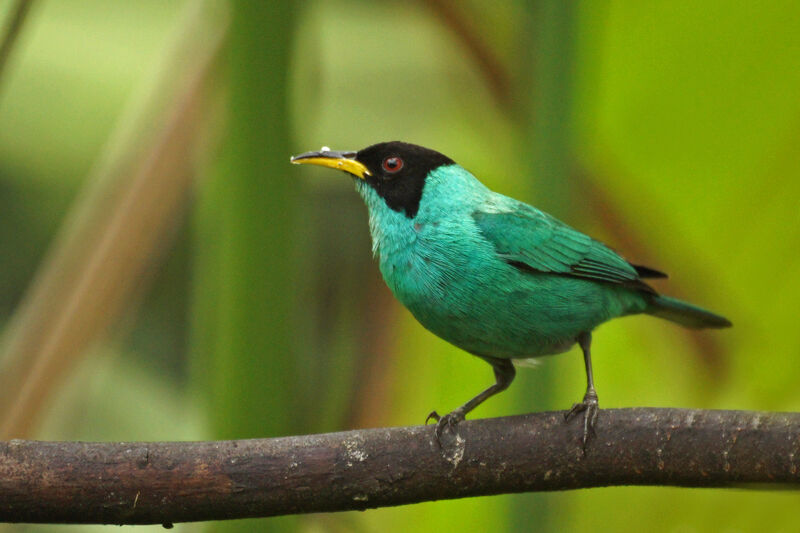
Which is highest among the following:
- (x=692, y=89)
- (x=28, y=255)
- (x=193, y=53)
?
(x=692, y=89)

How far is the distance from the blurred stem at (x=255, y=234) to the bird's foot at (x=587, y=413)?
73 cm

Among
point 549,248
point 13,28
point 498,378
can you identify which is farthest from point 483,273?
point 13,28

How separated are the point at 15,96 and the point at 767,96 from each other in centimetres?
394

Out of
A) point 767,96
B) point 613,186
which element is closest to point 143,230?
point 613,186

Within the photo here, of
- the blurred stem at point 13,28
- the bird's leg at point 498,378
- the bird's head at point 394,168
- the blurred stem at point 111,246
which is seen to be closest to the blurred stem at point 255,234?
the blurred stem at point 111,246

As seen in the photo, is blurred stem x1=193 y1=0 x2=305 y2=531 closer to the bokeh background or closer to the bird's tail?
the bokeh background

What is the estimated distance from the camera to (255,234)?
2572 mm

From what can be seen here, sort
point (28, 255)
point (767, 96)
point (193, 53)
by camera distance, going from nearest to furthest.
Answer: point (193, 53), point (767, 96), point (28, 255)

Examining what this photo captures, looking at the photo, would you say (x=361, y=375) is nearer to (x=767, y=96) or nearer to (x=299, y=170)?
(x=299, y=170)

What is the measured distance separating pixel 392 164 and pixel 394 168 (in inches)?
0.7

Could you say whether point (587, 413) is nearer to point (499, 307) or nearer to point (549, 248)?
point (499, 307)

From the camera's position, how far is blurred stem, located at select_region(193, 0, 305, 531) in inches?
101

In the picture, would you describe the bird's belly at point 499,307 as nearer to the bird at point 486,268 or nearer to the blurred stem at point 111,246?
the bird at point 486,268

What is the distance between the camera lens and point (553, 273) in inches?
129
